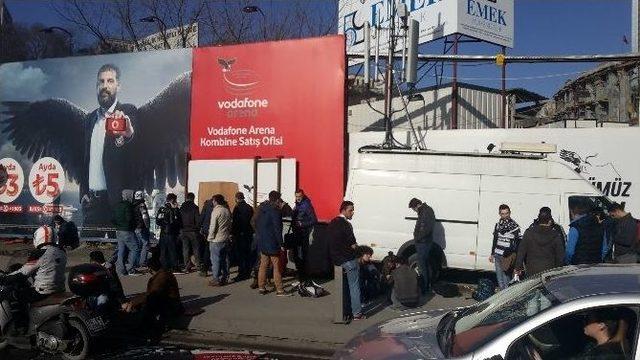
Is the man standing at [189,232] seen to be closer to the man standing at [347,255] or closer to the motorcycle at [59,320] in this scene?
the man standing at [347,255]

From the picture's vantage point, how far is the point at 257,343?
8531 mm

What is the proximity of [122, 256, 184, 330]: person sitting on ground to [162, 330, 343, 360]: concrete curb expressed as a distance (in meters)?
0.29

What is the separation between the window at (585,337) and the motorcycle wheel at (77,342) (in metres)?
5.36

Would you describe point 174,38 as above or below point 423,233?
above

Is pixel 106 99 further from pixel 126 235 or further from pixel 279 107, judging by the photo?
pixel 126 235

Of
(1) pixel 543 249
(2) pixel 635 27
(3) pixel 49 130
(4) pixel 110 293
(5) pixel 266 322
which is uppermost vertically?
(2) pixel 635 27

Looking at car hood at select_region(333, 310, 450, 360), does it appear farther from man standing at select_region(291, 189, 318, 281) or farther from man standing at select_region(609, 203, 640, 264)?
man standing at select_region(291, 189, 318, 281)

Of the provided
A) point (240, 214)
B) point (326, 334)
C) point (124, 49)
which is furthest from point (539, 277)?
point (124, 49)

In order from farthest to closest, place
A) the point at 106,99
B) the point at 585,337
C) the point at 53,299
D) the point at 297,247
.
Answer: the point at 106,99 < the point at 297,247 < the point at 53,299 < the point at 585,337

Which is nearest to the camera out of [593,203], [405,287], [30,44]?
[405,287]

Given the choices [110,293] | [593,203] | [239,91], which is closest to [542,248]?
[593,203]

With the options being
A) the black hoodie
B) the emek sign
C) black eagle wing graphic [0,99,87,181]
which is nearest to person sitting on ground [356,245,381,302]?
the black hoodie

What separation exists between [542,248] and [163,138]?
10.9 m

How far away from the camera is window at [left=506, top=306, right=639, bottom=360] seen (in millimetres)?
3516
